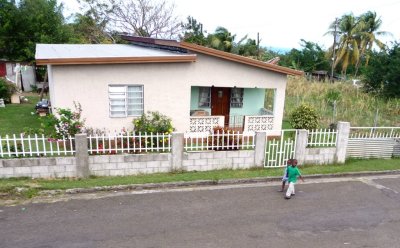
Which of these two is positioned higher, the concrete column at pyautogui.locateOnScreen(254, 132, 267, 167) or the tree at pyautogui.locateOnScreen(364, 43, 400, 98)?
the tree at pyautogui.locateOnScreen(364, 43, 400, 98)

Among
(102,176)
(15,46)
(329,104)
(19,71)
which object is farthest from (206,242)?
(15,46)

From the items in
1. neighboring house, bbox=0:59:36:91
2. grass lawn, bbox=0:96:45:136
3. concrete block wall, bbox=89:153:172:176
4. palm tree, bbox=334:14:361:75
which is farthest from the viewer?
palm tree, bbox=334:14:361:75

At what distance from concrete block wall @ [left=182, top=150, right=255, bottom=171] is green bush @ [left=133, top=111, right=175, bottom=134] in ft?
6.76

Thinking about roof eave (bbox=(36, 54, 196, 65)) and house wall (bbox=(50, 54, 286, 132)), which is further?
house wall (bbox=(50, 54, 286, 132))

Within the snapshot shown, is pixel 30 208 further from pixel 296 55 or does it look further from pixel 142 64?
pixel 296 55

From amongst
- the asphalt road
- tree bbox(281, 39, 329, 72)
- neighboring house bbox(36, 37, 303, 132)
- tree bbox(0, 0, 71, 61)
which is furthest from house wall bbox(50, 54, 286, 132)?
tree bbox(281, 39, 329, 72)

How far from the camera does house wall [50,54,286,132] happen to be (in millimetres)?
10156

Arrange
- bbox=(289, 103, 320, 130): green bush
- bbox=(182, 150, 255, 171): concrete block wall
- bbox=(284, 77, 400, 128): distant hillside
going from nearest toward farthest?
bbox=(182, 150, 255, 171): concrete block wall, bbox=(289, 103, 320, 130): green bush, bbox=(284, 77, 400, 128): distant hillside

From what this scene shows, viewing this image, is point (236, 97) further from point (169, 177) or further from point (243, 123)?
point (169, 177)

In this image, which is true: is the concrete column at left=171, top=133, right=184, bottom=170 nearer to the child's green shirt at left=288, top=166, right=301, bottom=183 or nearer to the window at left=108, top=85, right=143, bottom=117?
the child's green shirt at left=288, top=166, right=301, bottom=183

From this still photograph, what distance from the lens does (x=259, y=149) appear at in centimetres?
896

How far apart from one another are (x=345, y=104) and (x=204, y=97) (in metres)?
9.54

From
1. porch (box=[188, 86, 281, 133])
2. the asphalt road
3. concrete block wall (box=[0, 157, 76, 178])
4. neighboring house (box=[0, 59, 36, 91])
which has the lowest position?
the asphalt road

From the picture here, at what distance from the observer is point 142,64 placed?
1073 cm
